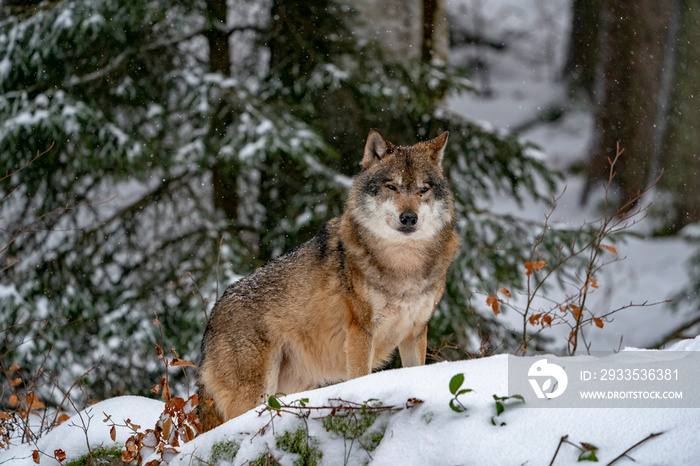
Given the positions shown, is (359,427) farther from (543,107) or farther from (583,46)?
(543,107)

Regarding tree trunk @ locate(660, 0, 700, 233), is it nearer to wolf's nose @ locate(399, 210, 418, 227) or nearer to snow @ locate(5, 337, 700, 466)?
wolf's nose @ locate(399, 210, 418, 227)

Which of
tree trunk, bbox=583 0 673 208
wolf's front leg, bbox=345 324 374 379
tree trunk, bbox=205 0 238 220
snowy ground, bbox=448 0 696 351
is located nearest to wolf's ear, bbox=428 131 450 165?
wolf's front leg, bbox=345 324 374 379

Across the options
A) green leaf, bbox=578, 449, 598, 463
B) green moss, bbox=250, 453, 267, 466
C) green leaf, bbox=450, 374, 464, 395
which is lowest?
green moss, bbox=250, 453, 267, 466

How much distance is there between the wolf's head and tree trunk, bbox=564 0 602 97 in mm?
14961

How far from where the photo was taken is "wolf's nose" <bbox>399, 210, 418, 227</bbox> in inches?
149

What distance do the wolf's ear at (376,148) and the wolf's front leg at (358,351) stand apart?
1130 mm

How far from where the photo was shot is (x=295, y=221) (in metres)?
7.69

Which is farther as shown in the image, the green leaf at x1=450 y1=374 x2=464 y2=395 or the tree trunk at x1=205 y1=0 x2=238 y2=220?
the tree trunk at x1=205 y1=0 x2=238 y2=220

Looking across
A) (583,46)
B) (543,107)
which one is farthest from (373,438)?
(543,107)

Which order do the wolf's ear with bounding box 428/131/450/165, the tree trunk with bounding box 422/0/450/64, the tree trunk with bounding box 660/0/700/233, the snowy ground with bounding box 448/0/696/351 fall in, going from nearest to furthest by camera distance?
the wolf's ear with bounding box 428/131/450/165 → the tree trunk with bounding box 422/0/450/64 → the tree trunk with bounding box 660/0/700/233 → the snowy ground with bounding box 448/0/696/351

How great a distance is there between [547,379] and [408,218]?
150 centimetres

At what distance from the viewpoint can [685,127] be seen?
1464cm

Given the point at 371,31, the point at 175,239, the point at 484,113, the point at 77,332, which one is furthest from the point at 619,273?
the point at 77,332

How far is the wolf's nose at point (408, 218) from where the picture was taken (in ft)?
12.5
